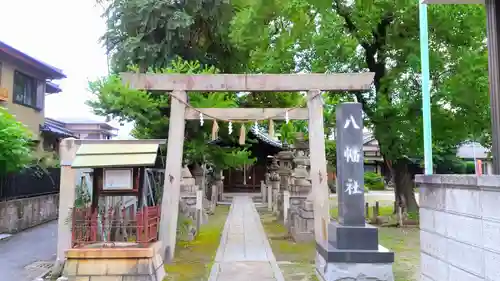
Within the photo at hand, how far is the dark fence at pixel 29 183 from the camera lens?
15359 mm

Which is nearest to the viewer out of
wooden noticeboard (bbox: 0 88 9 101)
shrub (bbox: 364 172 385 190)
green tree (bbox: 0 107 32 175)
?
green tree (bbox: 0 107 32 175)

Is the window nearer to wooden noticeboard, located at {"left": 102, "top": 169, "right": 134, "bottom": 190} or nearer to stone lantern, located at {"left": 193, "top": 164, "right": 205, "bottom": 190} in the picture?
stone lantern, located at {"left": 193, "top": 164, "right": 205, "bottom": 190}

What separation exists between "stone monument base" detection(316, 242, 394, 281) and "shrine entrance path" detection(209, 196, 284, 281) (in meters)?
1.49

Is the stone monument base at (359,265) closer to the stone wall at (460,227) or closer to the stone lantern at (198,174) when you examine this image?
the stone wall at (460,227)


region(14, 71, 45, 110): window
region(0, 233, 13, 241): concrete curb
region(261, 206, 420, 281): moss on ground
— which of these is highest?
region(14, 71, 45, 110): window

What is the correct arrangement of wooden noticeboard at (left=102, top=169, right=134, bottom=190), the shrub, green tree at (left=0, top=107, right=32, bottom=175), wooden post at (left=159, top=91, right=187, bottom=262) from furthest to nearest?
the shrub
green tree at (left=0, top=107, right=32, bottom=175)
wooden post at (left=159, top=91, right=187, bottom=262)
wooden noticeboard at (left=102, top=169, right=134, bottom=190)

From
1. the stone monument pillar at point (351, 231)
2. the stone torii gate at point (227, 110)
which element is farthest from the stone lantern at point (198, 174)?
the stone monument pillar at point (351, 231)

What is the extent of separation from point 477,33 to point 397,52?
9.21 ft

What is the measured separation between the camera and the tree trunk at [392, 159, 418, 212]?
62.2ft

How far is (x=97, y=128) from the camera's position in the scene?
37.2 metres

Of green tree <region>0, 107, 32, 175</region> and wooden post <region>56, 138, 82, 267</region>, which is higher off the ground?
green tree <region>0, 107, 32, 175</region>

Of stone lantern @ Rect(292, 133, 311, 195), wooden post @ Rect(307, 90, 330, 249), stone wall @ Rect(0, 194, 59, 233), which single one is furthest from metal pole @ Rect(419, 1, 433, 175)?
stone wall @ Rect(0, 194, 59, 233)

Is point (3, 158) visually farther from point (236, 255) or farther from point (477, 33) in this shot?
point (477, 33)

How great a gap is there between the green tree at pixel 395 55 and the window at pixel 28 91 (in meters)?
12.0
